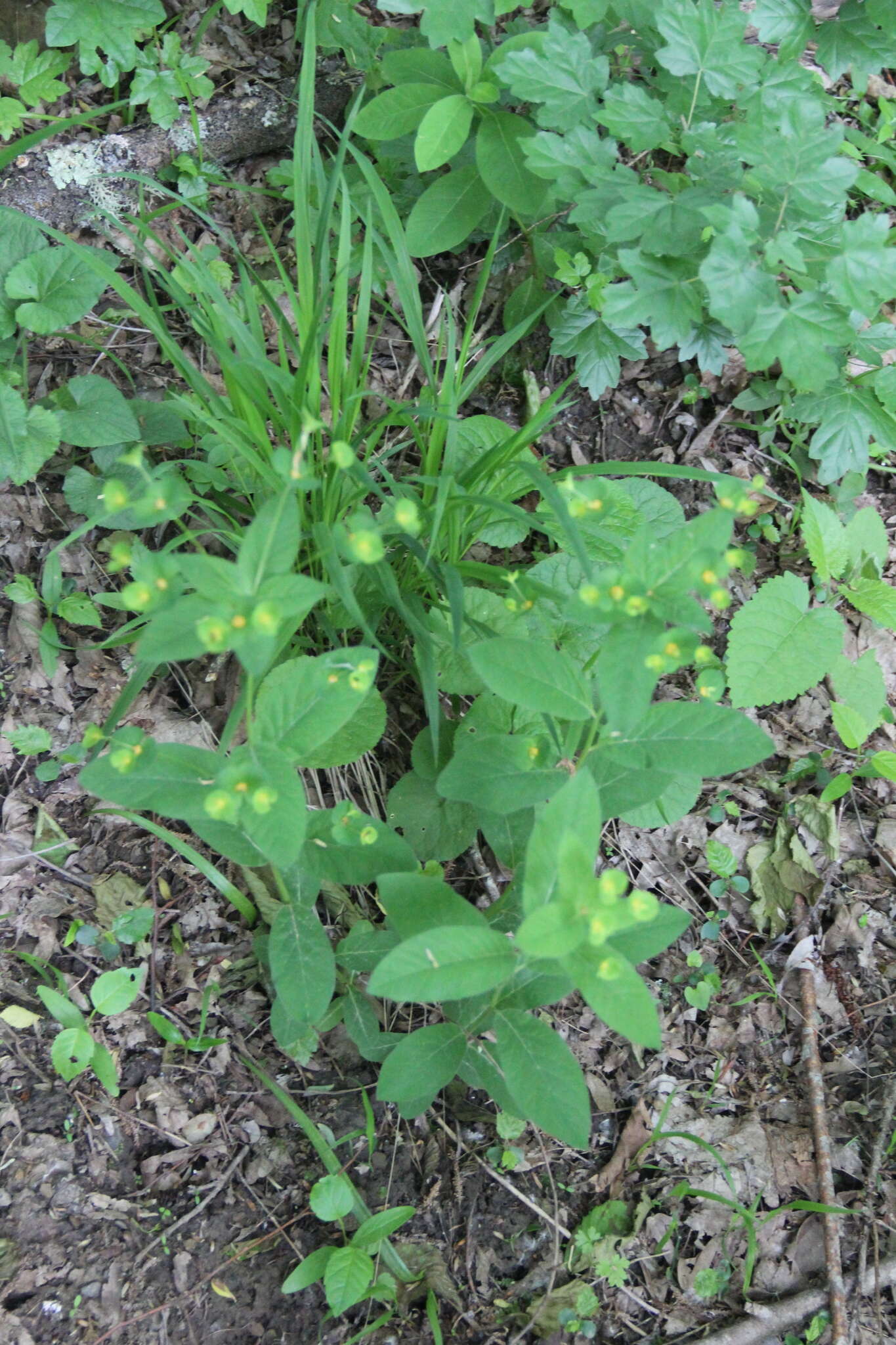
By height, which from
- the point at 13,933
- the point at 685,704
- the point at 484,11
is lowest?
the point at 13,933

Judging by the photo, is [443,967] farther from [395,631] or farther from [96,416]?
[96,416]

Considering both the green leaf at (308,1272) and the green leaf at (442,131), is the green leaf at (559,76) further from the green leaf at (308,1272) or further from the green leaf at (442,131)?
the green leaf at (308,1272)

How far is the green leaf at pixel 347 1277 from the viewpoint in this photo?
1.48 meters

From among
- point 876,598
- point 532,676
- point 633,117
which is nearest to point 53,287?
point 633,117

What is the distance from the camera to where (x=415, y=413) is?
180cm

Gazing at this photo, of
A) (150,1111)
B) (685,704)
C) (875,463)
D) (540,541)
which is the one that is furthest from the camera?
(875,463)

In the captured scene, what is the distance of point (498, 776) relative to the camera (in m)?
1.54

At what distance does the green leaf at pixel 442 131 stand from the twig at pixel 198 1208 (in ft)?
6.72

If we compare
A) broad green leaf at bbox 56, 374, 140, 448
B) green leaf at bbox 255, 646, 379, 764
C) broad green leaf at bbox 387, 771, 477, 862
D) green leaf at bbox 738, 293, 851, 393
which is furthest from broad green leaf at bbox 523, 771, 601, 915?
broad green leaf at bbox 56, 374, 140, 448

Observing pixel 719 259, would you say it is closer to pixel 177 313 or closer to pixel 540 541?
pixel 540 541

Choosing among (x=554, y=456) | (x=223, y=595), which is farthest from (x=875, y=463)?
(x=223, y=595)

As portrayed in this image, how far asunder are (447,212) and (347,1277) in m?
2.22

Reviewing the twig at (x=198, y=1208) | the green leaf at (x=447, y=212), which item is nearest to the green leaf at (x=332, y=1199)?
the twig at (x=198, y=1208)

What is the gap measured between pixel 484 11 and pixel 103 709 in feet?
5.54
